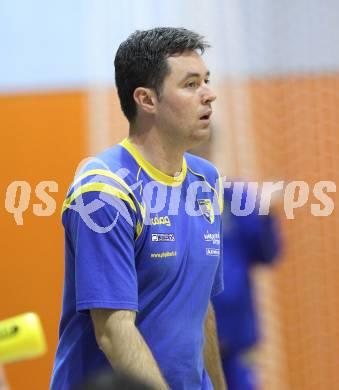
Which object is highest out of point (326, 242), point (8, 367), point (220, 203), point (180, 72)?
point (180, 72)

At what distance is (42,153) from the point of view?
153 inches

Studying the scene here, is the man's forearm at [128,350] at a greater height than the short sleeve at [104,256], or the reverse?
the short sleeve at [104,256]

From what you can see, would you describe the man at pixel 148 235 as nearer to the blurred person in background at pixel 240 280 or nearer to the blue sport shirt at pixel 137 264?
the blue sport shirt at pixel 137 264

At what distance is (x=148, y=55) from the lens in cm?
204

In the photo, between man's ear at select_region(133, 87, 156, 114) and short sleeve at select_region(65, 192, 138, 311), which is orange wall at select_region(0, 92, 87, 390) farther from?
short sleeve at select_region(65, 192, 138, 311)

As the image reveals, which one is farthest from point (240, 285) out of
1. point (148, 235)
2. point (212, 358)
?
point (148, 235)

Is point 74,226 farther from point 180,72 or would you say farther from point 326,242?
point 326,242

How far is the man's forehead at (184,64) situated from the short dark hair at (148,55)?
10 mm

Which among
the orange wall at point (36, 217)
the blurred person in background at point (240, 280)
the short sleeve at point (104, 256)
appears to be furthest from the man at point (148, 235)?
the orange wall at point (36, 217)

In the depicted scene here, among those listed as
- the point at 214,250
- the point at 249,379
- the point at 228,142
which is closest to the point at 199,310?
the point at 214,250

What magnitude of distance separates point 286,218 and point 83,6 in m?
1.36

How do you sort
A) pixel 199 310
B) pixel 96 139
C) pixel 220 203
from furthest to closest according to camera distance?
pixel 96 139
pixel 220 203
pixel 199 310

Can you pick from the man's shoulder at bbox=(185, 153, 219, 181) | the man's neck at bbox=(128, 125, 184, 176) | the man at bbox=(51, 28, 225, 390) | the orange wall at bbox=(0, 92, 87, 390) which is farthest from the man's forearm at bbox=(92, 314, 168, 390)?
the orange wall at bbox=(0, 92, 87, 390)

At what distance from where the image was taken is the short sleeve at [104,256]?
185cm
